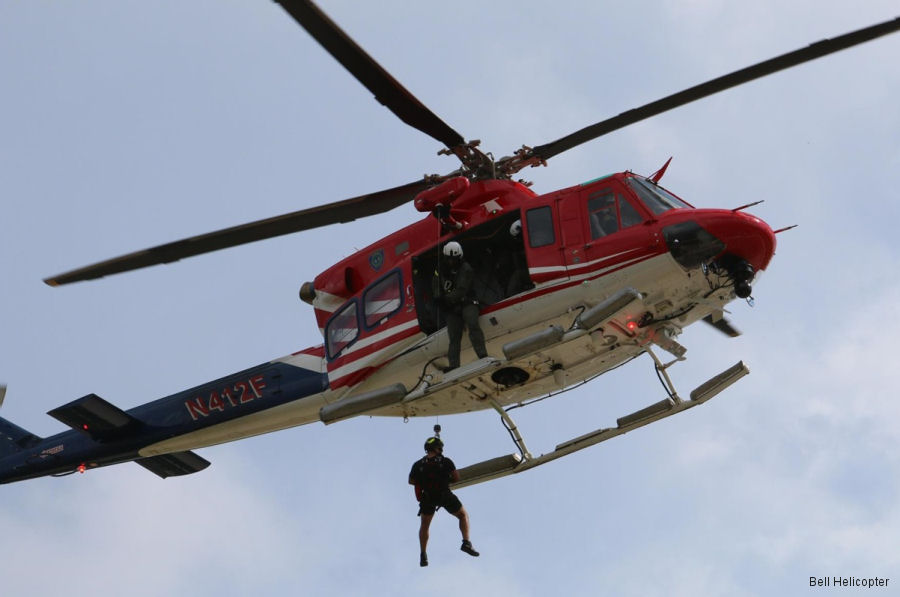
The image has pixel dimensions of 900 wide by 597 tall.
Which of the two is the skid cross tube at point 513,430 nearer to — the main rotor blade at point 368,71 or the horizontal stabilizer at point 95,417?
the main rotor blade at point 368,71

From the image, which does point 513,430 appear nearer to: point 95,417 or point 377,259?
point 377,259

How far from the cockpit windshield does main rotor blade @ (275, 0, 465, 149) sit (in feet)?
8.18

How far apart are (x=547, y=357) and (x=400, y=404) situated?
2.05 meters

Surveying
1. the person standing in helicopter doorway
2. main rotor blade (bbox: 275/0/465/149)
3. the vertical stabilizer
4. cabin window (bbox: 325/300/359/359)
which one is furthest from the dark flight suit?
the vertical stabilizer

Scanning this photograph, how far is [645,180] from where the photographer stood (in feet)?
49.2

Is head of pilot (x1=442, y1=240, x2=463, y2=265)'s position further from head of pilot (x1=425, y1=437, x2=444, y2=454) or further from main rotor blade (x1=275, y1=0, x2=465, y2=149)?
head of pilot (x1=425, y1=437, x2=444, y2=454)

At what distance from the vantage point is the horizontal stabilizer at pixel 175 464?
19.4 m

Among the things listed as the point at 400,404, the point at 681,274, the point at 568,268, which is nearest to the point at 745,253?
the point at 681,274

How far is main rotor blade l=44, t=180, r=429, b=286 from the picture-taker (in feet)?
51.3

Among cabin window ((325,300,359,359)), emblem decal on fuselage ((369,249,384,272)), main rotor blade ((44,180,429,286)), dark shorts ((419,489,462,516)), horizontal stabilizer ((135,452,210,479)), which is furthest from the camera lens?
horizontal stabilizer ((135,452,210,479))

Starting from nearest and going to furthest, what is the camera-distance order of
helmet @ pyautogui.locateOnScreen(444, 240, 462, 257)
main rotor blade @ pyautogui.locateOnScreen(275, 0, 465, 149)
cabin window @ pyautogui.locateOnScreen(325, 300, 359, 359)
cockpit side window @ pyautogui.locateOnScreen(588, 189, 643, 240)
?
main rotor blade @ pyautogui.locateOnScreen(275, 0, 465, 149) → cockpit side window @ pyautogui.locateOnScreen(588, 189, 643, 240) → helmet @ pyautogui.locateOnScreen(444, 240, 462, 257) → cabin window @ pyautogui.locateOnScreen(325, 300, 359, 359)

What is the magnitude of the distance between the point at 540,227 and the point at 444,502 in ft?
13.8

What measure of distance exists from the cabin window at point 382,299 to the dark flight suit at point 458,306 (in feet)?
2.74

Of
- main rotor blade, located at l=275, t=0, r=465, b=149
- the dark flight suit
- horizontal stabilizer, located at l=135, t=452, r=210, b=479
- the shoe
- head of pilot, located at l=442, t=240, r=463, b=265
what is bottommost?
the shoe
